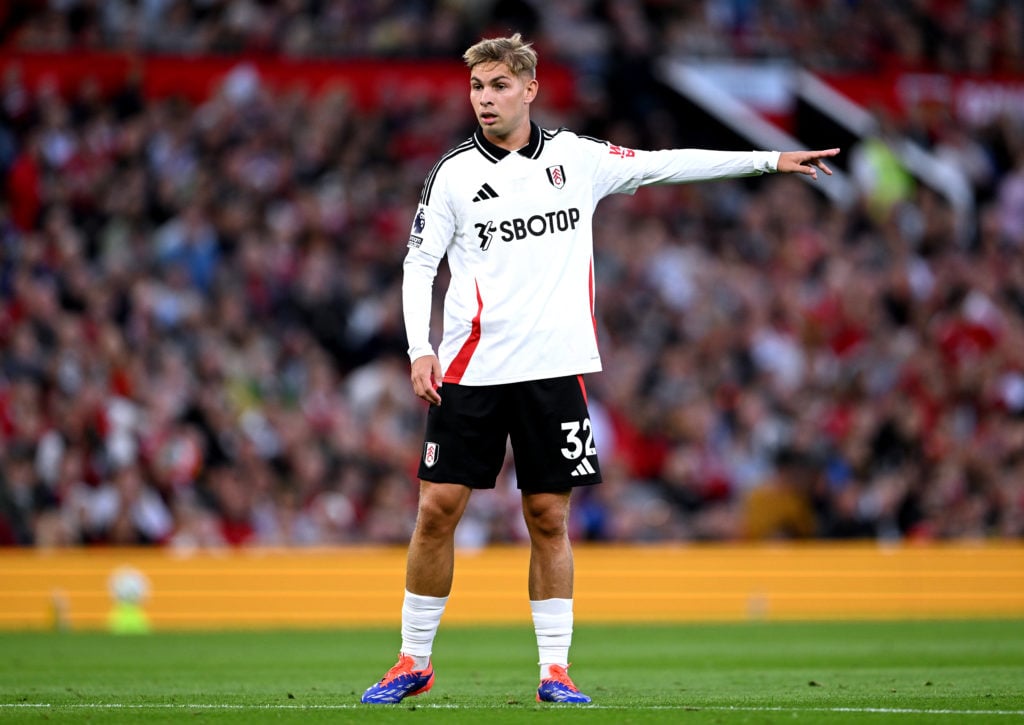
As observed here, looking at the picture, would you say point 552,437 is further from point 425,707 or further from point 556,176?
point 425,707

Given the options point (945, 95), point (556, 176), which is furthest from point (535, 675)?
point (945, 95)

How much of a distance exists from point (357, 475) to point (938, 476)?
260 inches

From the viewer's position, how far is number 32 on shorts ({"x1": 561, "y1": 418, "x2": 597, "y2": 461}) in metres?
7.18

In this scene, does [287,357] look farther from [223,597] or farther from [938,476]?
[938,476]

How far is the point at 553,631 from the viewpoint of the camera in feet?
23.6

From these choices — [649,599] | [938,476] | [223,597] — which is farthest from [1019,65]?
[223,597]

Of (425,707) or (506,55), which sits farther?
(506,55)

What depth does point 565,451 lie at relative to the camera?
23.5ft

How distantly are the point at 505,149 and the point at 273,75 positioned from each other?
45.3 feet

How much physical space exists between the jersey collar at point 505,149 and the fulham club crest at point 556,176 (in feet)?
0.29

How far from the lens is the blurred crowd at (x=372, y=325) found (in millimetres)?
16516

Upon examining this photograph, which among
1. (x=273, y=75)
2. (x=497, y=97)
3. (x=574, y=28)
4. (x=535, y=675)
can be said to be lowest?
(x=535, y=675)

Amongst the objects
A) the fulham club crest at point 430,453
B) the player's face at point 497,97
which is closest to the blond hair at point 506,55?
the player's face at point 497,97

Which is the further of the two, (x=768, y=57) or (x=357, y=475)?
(x=768, y=57)
